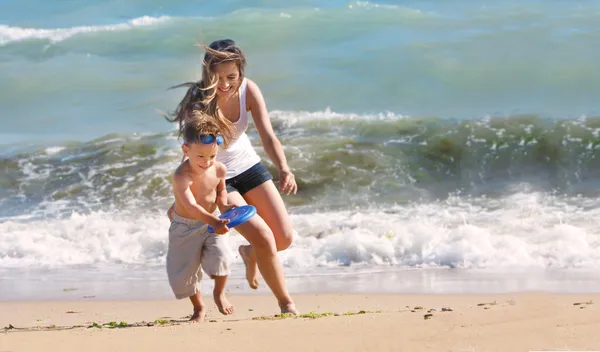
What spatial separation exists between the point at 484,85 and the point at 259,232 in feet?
37.6

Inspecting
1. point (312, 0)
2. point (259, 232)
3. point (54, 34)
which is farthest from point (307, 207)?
point (54, 34)

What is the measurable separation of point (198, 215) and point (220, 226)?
140 millimetres

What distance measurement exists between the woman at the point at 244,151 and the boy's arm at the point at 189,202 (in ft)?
0.87

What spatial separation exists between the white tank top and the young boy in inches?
3.6

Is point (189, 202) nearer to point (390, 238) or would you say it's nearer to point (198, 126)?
point (198, 126)

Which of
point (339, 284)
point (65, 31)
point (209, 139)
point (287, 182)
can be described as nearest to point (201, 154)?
point (209, 139)

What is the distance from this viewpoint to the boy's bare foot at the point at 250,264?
5848 millimetres

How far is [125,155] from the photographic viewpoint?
44.9 feet

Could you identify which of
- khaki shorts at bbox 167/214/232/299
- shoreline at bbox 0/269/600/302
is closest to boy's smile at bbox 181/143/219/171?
khaki shorts at bbox 167/214/232/299

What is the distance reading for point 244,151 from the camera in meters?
5.54

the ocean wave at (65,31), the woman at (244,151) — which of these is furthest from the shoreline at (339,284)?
the ocean wave at (65,31)

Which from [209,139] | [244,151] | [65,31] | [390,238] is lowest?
[390,238]

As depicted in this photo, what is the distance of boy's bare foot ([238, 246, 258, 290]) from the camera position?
19.2 ft

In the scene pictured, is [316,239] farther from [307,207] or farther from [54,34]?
[54,34]
